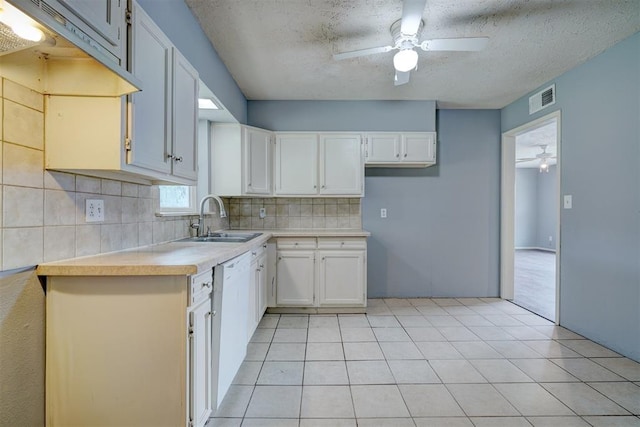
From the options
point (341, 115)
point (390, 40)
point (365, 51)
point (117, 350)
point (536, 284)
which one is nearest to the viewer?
point (117, 350)

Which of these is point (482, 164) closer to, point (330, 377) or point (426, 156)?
point (426, 156)

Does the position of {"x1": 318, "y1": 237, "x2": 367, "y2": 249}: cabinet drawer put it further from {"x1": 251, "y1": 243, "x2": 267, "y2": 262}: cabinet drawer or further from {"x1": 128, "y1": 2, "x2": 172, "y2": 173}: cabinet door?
{"x1": 128, "y1": 2, "x2": 172, "y2": 173}: cabinet door

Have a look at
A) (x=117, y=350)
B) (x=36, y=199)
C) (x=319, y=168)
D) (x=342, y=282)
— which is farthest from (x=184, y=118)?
(x=342, y=282)

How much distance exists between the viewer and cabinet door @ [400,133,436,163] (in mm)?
3500

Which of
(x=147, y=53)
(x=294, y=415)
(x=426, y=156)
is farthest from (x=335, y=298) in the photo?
(x=147, y=53)

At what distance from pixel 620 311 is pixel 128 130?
3501 mm

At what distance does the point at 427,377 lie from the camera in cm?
199

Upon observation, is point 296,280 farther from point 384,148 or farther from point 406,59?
point 406,59

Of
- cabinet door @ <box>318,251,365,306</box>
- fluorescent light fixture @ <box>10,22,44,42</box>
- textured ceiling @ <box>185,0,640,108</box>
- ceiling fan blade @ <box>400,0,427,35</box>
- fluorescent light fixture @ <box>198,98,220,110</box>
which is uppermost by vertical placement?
textured ceiling @ <box>185,0,640,108</box>

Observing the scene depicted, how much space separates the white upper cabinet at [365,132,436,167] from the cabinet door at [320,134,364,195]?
0.22 meters

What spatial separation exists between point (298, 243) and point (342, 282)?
2.06 feet

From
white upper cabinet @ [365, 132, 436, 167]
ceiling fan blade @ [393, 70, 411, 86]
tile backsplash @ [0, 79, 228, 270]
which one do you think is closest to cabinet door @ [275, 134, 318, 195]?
white upper cabinet @ [365, 132, 436, 167]

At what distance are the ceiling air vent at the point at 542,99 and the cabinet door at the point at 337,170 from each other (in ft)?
6.36

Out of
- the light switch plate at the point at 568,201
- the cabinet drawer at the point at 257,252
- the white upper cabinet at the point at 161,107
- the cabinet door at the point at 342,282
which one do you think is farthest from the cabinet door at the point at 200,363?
the light switch plate at the point at 568,201
